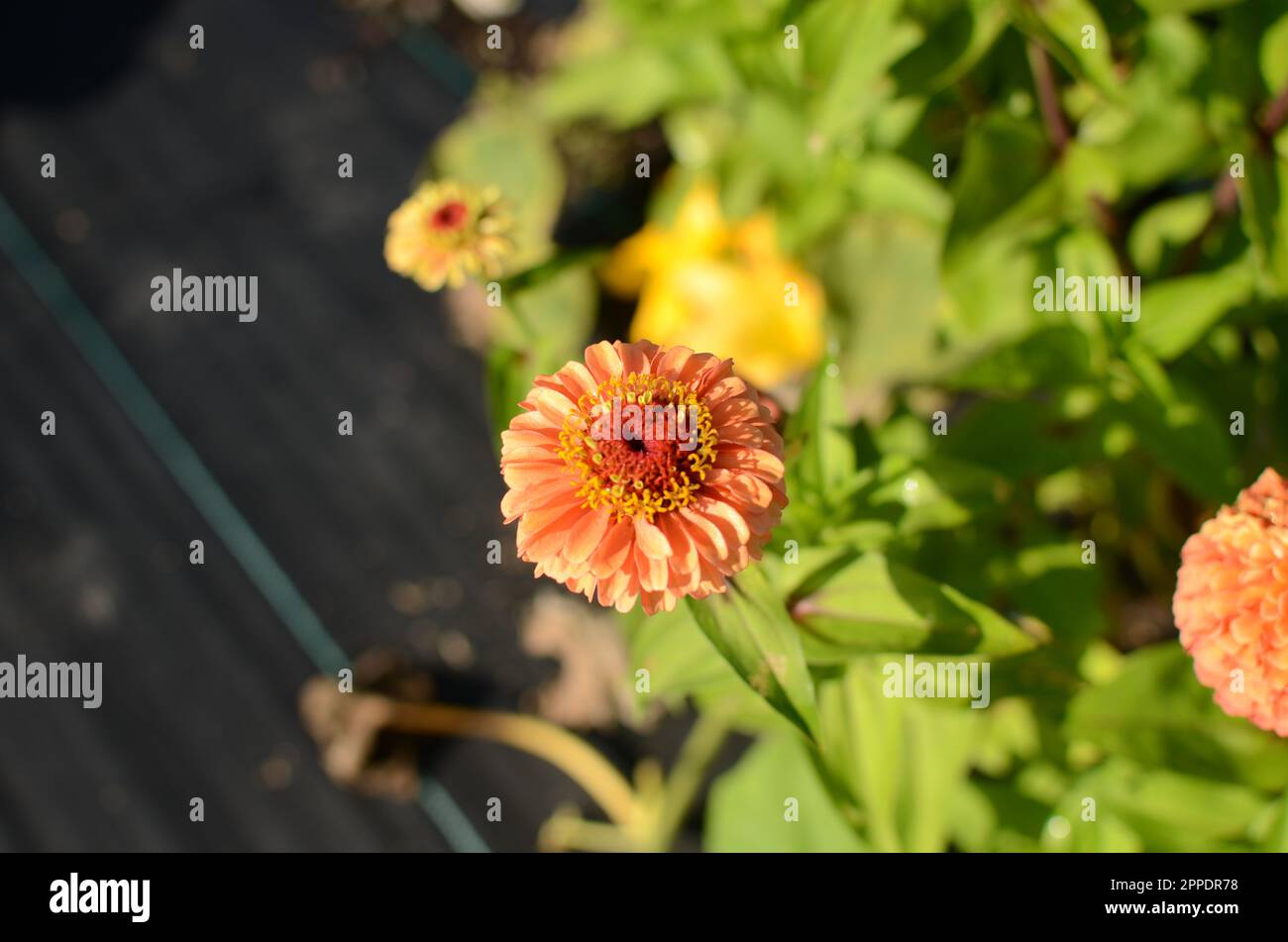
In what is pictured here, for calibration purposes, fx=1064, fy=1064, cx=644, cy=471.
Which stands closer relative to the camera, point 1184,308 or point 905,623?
point 905,623

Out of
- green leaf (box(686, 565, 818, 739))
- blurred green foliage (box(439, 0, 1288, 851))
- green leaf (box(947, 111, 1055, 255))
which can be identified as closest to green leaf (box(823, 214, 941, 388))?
blurred green foliage (box(439, 0, 1288, 851))

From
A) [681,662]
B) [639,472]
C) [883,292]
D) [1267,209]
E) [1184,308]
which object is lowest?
[681,662]

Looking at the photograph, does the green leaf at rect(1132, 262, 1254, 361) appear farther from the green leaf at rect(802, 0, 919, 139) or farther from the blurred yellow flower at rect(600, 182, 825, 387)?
the blurred yellow flower at rect(600, 182, 825, 387)

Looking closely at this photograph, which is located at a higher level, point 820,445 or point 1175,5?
point 1175,5

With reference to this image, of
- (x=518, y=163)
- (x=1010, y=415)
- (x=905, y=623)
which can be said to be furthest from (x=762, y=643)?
(x=518, y=163)

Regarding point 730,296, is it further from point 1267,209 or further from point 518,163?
point 1267,209

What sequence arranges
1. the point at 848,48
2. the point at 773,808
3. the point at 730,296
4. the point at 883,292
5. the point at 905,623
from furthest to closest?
the point at 730,296 < the point at 883,292 < the point at 773,808 < the point at 848,48 < the point at 905,623
